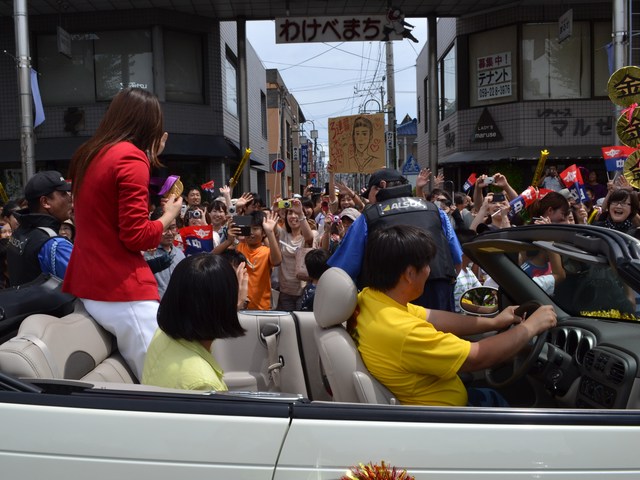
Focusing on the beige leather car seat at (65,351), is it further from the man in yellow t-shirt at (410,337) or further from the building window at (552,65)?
the building window at (552,65)

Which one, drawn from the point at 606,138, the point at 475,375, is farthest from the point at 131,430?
the point at 606,138

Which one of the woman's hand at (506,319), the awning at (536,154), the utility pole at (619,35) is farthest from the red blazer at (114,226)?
the awning at (536,154)

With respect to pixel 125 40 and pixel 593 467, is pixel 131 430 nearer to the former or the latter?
pixel 593 467

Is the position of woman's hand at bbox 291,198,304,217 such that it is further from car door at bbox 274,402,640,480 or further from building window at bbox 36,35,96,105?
building window at bbox 36,35,96,105

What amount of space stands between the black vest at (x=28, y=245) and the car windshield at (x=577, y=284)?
2704 millimetres

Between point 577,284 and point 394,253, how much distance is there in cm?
121

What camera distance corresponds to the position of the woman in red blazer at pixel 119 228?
2.54 metres

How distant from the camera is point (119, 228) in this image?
8.41 feet

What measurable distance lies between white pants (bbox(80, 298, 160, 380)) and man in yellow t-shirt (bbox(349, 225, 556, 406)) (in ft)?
3.10

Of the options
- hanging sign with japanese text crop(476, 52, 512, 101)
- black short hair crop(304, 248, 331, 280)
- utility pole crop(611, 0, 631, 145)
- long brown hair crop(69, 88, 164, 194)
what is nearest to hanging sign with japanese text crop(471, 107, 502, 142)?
hanging sign with japanese text crop(476, 52, 512, 101)

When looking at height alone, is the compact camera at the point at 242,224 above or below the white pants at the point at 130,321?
above

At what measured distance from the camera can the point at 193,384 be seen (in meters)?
2.10

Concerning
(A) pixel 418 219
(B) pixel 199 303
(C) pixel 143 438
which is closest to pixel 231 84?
(A) pixel 418 219

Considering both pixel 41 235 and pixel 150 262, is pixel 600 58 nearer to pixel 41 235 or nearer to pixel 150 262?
pixel 150 262
